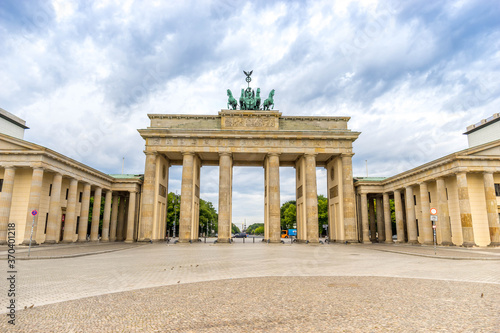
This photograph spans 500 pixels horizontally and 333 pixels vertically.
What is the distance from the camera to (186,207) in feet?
144

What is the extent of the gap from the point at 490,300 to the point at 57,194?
1531 inches

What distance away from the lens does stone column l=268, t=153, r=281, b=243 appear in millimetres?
43344

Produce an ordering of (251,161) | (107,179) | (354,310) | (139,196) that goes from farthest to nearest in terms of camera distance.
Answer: (251,161)
(139,196)
(107,179)
(354,310)

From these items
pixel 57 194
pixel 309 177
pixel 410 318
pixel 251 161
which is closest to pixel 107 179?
pixel 57 194

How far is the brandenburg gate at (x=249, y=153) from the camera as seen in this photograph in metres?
43.9

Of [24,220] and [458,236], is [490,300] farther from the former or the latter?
[24,220]

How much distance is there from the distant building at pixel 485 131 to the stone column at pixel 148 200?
60501 millimetres

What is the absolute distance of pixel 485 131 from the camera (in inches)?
2516

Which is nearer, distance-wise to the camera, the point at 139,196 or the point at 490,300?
the point at 490,300

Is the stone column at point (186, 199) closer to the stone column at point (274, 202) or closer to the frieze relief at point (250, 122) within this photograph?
the frieze relief at point (250, 122)

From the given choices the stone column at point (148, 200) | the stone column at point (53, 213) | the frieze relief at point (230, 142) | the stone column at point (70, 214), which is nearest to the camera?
the stone column at point (53, 213)

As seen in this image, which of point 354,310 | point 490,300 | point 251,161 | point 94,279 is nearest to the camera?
point 354,310

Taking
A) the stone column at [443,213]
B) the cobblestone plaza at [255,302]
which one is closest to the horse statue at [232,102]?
the stone column at [443,213]

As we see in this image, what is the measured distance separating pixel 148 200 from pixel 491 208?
1548 inches
